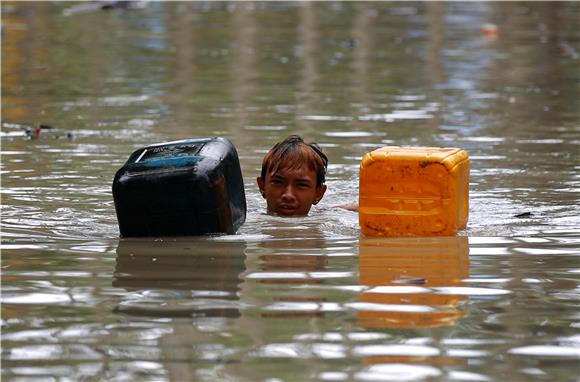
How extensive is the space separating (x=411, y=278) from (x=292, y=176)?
86.5 inches

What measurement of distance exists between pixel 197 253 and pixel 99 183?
3352 millimetres

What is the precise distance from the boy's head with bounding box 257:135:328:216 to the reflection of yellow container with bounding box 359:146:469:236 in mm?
789

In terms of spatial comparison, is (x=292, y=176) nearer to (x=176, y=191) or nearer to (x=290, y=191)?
(x=290, y=191)

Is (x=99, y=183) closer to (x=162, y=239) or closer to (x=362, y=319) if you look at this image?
(x=162, y=239)

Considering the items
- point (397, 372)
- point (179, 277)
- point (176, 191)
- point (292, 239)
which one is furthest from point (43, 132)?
point (397, 372)

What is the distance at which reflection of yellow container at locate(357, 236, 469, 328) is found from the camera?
6.23m

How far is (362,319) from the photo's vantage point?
244 inches

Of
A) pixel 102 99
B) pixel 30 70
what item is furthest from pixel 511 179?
pixel 30 70

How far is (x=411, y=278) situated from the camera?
708 centimetres

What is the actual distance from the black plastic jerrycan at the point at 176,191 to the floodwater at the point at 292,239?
139 millimetres

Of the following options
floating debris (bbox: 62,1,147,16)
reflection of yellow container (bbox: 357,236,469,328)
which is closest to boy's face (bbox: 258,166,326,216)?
reflection of yellow container (bbox: 357,236,469,328)

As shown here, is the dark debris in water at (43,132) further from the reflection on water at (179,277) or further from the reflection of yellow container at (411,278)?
the reflection of yellow container at (411,278)

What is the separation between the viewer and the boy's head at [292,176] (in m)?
9.09

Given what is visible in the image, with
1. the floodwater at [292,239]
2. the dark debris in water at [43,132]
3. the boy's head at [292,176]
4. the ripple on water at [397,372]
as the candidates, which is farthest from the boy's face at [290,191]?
the dark debris in water at [43,132]
